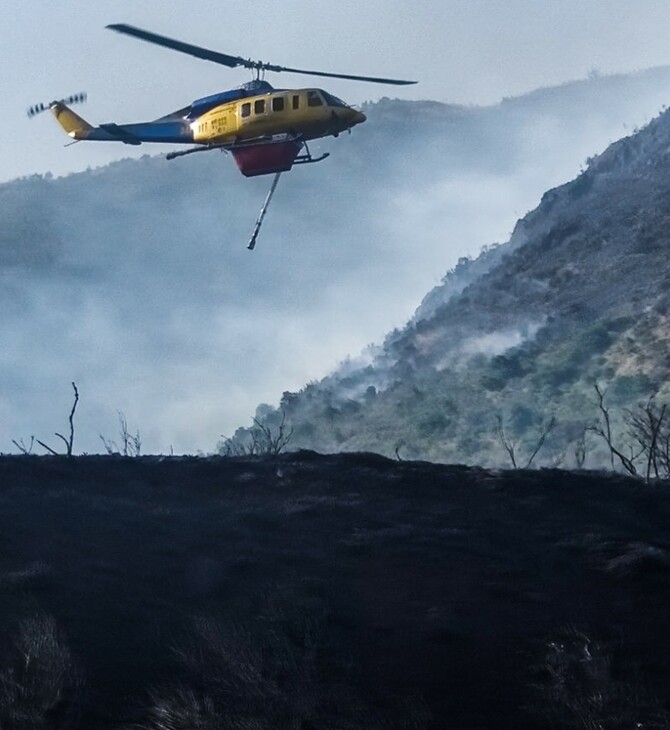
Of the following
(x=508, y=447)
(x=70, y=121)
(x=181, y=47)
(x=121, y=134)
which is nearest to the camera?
(x=181, y=47)

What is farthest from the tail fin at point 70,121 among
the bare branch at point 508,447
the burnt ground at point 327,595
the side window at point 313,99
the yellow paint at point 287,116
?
the bare branch at point 508,447

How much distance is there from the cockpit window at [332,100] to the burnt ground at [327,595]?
20.7 ft

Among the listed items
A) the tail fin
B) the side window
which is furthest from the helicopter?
the tail fin

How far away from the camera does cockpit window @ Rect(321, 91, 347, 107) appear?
21.1 meters

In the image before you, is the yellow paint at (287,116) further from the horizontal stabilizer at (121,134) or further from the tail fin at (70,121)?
the tail fin at (70,121)

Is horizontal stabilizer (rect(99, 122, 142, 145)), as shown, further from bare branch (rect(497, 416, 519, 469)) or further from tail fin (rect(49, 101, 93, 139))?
bare branch (rect(497, 416, 519, 469))

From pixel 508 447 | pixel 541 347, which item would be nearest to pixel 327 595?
pixel 508 447

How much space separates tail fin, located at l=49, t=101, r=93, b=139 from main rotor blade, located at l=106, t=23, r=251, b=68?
5.09 metres

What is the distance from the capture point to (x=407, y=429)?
2339 inches

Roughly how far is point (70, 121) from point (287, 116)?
693 centimetres

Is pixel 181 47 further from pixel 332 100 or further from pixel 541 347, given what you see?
pixel 541 347

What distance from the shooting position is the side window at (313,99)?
68.9 feet

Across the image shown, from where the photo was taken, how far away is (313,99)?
21047 mm

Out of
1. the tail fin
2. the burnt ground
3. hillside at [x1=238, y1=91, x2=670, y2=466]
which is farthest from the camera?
hillside at [x1=238, y1=91, x2=670, y2=466]
